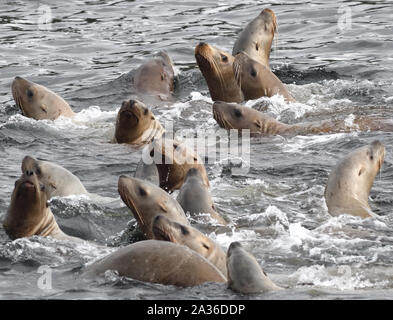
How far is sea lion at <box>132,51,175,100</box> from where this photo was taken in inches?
574

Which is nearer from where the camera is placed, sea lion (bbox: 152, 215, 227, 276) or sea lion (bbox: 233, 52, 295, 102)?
sea lion (bbox: 152, 215, 227, 276)

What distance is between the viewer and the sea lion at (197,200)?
30.0 feet

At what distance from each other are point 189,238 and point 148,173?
7.41ft

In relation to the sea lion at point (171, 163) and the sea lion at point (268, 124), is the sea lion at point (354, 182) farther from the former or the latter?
the sea lion at point (268, 124)

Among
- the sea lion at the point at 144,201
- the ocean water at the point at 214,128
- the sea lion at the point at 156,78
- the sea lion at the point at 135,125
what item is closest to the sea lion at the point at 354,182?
the ocean water at the point at 214,128

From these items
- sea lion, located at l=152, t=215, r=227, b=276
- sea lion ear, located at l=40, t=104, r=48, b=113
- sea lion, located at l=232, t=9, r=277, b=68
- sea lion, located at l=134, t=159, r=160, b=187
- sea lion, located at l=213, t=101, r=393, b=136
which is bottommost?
sea lion, located at l=213, t=101, r=393, b=136

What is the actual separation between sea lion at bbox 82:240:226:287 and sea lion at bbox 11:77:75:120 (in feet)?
20.1

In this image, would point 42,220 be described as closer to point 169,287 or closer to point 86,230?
point 86,230

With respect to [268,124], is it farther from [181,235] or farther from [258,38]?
[181,235]

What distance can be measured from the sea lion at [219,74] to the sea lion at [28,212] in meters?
5.26

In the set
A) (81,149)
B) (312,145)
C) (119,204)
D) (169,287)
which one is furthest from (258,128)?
(169,287)

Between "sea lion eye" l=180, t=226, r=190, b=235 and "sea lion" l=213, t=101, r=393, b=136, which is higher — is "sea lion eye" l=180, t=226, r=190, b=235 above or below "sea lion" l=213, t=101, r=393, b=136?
above

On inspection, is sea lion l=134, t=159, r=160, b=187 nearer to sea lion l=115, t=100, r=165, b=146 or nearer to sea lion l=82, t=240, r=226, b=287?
sea lion l=115, t=100, r=165, b=146

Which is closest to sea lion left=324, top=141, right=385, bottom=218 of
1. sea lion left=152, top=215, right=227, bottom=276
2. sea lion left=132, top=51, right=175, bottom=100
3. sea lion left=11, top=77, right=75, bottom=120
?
sea lion left=152, top=215, right=227, bottom=276
